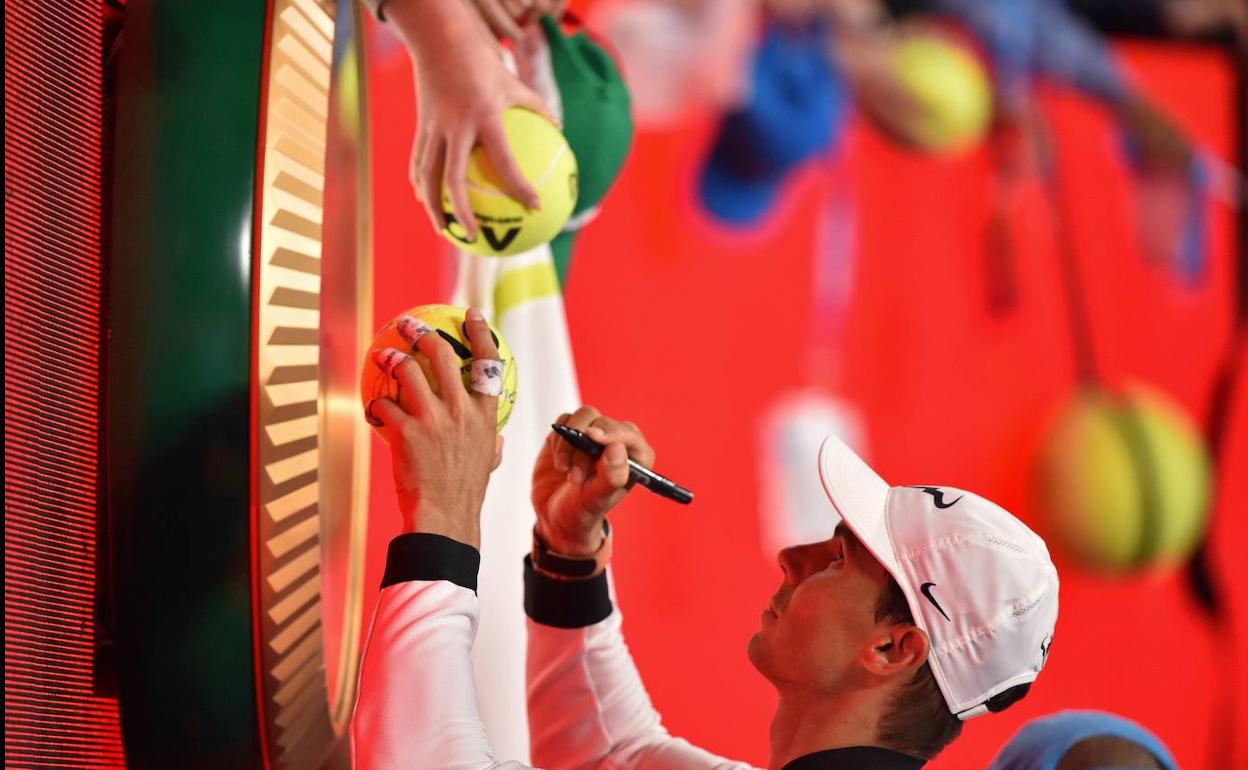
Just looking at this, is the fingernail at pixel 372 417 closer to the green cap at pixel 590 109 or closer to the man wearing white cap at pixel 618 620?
the man wearing white cap at pixel 618 620

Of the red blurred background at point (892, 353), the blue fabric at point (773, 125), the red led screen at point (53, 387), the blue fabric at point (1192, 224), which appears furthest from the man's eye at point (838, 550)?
the blue fabric at point (1192, 224)

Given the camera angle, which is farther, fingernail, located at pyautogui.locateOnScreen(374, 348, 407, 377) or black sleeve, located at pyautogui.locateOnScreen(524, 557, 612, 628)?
black sleeve, located at pyautogui.locateOnScreen(524, 557, 612, 628)

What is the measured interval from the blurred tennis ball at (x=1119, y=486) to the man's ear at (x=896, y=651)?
1260mm

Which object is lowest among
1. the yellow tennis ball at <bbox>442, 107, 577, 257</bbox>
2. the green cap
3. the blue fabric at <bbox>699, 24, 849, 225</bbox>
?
the yellow tennis ball at <bbox>442, 107, 577, 257</bbox>

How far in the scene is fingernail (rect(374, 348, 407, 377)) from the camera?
3.05 ft

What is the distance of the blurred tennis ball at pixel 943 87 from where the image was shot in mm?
2201

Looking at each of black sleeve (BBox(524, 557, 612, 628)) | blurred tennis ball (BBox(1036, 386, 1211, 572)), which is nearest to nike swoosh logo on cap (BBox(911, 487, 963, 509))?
black sleeve (BBox(524, 557, 612, 628))

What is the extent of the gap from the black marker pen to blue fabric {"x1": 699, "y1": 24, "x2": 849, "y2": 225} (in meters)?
1.06

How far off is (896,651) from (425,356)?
1.58ft

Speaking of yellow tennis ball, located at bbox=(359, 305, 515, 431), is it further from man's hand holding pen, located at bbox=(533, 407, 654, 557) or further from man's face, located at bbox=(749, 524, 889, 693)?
man's face, located at bbox=(749, 524, 889, 693)

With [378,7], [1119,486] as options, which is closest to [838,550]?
[378,7]

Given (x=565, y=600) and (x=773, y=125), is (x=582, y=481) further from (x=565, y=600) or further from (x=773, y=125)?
(x=773, y=125)

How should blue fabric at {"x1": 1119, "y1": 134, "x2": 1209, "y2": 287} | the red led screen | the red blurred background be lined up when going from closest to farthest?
the red led screen → the red blurred background → blue fabric at {"x1": 1119, "y1": 134, "x2": 1209, "y2": 287}

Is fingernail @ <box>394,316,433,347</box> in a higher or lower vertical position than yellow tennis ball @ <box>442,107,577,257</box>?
lower
